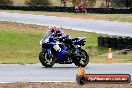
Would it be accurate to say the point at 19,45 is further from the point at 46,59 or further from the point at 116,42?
the point at 46,59

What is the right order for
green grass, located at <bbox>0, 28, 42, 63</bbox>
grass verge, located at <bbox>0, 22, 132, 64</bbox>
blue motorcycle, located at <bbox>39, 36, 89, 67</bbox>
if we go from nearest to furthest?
blue motorcycle, located at <bbox>39, 36, 89, 67</bbox> < grass verge, located at <bbox>0, 22, 132, 64</bbox> < green grass, located at <bbox>0, 28, 42, 63</bbox>

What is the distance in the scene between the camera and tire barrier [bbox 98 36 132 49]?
25438 millimetres

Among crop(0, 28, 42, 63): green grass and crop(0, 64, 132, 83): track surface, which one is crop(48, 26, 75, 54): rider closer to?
crop(0, 64, 132, 83): track surface

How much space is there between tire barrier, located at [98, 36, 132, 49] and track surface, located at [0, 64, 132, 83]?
26.7ft

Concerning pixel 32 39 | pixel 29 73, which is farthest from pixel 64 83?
pixel 32 39

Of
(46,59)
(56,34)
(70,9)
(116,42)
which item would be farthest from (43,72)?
(70,9)

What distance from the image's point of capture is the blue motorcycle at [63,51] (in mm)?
16688

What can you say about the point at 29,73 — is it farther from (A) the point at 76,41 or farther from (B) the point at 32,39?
(B) the point at 32,39

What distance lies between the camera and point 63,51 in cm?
1686

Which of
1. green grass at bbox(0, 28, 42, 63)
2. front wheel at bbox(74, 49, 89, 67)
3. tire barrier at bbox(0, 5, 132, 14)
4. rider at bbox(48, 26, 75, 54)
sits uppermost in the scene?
rider at bbox(48, 26, 75, 54)

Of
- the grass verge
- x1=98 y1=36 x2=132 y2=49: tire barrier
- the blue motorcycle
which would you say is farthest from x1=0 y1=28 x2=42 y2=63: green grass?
the blue motorcycle

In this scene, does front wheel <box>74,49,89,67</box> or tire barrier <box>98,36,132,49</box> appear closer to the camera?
front wheel <box>74,49,89,67</box>

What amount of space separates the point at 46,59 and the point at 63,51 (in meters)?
0.66

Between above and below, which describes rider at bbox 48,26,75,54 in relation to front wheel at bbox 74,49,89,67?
above
